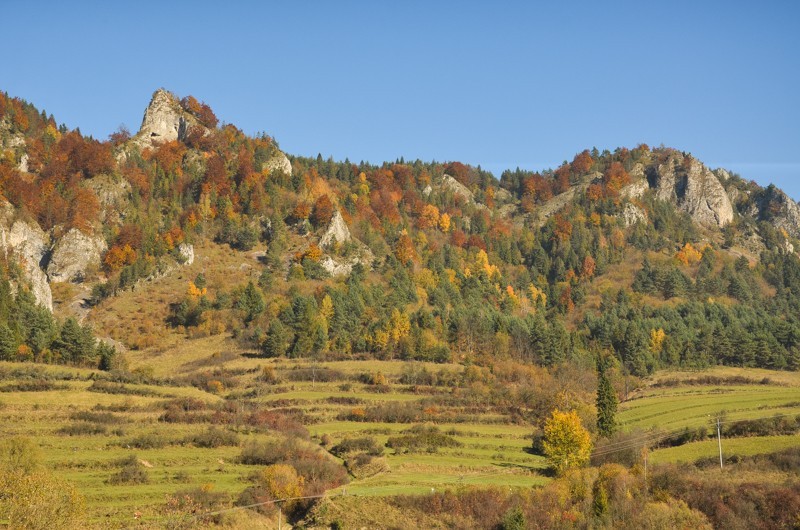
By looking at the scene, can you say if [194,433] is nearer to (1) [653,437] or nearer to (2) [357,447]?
(2) [357,447]

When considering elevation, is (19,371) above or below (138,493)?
above

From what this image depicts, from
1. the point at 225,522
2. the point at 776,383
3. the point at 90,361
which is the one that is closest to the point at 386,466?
the point at 225,522

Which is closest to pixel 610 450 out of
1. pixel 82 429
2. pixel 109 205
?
pixel 82 429

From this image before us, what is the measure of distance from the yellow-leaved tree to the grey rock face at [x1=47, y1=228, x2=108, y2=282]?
4973 inches

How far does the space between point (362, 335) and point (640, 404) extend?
5990 cm

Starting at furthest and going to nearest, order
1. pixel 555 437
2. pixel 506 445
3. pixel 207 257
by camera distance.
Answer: pixel 207 257 → pixel 506 445 → pixel 555 437

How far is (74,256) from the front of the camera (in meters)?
173

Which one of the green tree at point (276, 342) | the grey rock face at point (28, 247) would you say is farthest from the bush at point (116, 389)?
the grey rock face at point (28, 247)

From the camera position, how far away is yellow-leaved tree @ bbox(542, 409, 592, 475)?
282ft

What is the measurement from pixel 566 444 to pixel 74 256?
132990 millimetres

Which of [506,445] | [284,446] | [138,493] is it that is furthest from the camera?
[506,445]

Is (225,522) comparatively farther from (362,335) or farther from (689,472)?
(362,335)

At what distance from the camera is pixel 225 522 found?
59.9 m

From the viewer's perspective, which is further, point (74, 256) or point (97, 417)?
point (74, 256)
